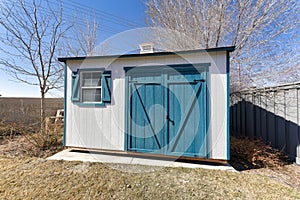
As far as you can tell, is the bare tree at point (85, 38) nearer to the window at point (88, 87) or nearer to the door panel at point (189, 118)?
the window at point (88, 87)

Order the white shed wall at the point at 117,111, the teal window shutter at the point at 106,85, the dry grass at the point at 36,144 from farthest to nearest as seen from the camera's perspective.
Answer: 1. the dry grass at the point at 36,144
2. the teal window shutter at the point at 106,85
3. the white shed wall at the point at 117,111

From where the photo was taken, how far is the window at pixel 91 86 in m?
4.31

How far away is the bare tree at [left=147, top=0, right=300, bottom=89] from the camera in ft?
19.6

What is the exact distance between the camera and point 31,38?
19.5 ft

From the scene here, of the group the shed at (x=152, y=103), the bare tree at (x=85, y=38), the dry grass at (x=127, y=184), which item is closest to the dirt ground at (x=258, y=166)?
the dry grass at (x=127, y=184)

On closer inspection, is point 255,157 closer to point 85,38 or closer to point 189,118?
point 189,118

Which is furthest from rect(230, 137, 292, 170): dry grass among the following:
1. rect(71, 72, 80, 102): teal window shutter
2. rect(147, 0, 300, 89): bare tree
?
rect(71, 72, 80, 102): teal window shutter

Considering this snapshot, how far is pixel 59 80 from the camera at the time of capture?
23.4 feet

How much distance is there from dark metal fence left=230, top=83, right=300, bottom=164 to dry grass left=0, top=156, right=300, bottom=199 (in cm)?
152

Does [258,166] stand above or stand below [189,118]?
below

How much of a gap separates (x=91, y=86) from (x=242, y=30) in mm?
6576

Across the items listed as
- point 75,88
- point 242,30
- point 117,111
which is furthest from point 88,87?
point 242,30

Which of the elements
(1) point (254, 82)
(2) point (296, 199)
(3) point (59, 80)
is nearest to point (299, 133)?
(2) point (296, 199)

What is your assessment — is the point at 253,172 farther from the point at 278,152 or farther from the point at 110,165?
the point at 110,165
